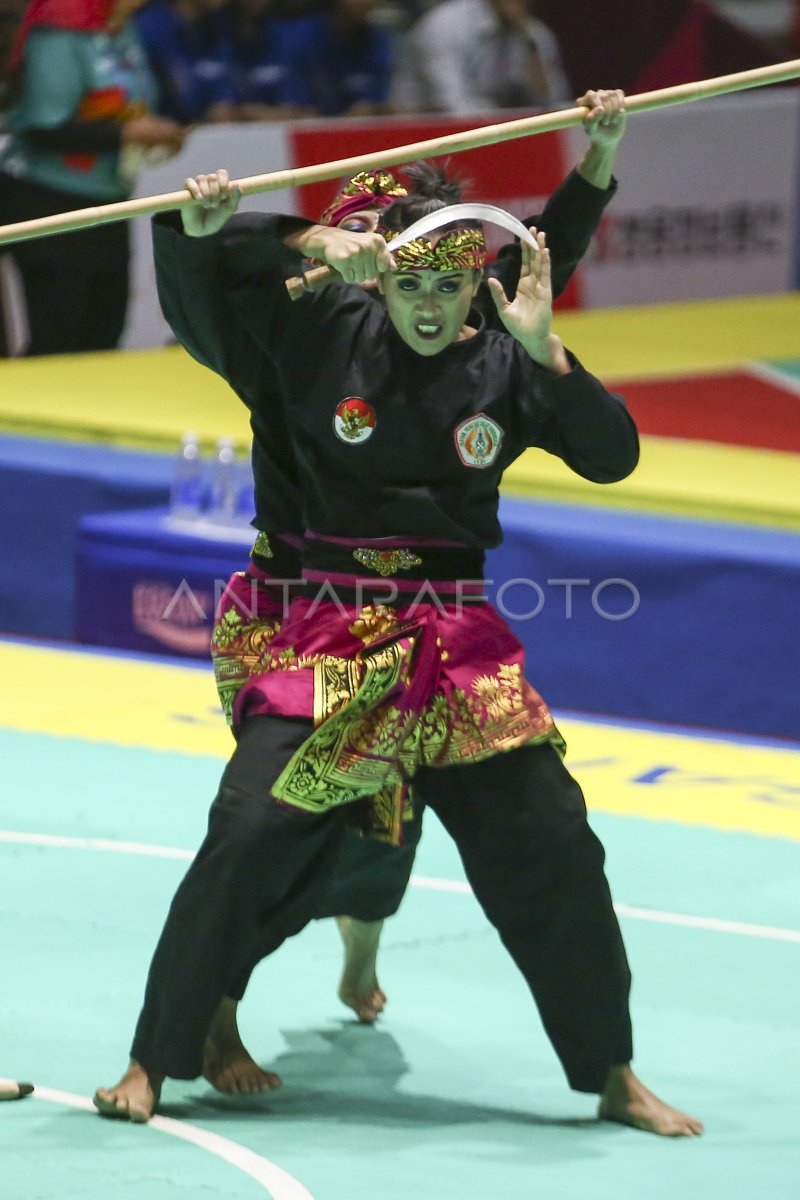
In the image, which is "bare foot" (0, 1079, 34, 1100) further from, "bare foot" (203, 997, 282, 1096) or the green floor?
"bare foot" (203, 997, 282, 1096)

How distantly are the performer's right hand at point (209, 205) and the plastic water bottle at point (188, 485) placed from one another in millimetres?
3444

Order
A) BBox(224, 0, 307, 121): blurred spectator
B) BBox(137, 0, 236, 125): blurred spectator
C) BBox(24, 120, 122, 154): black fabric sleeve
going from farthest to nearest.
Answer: BBox(224, 0, 307, 121): blurred spectator, BBox(137, 0, 236, 125): blurred spectator, BBox(24, 120, 122, 154): black fabric sleeve

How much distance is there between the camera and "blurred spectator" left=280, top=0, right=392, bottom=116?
10.1 metres

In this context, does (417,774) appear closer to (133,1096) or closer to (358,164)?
(133,1096)

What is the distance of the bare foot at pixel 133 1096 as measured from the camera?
3.74 meters

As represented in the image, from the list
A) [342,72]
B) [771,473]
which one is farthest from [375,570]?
[342,72]

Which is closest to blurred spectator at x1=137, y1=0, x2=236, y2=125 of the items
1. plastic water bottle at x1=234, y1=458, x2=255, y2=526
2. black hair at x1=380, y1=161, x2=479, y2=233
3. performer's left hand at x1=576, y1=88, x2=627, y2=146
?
plastic water bottle at x1=234, y1=458, x2=255, y2=526

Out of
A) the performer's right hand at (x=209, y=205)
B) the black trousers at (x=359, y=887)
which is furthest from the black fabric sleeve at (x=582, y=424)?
the black trousers at (x=359, y=887)

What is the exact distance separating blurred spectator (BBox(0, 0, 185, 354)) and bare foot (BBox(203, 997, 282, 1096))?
503 cm

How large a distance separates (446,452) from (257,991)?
4.24 ft

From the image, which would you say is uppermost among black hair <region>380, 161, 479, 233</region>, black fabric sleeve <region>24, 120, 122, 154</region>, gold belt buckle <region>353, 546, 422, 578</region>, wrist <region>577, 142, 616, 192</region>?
black fabric sleeve <region>24, 120, 122, 154</region>

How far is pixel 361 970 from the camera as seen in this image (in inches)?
172

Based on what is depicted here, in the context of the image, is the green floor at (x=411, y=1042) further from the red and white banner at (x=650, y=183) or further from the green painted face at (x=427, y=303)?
the red and white banner at (x=650, y=183)

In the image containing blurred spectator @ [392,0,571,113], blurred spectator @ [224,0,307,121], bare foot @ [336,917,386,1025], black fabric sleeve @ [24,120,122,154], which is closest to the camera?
bare foot @ [336,917,386,1025]
